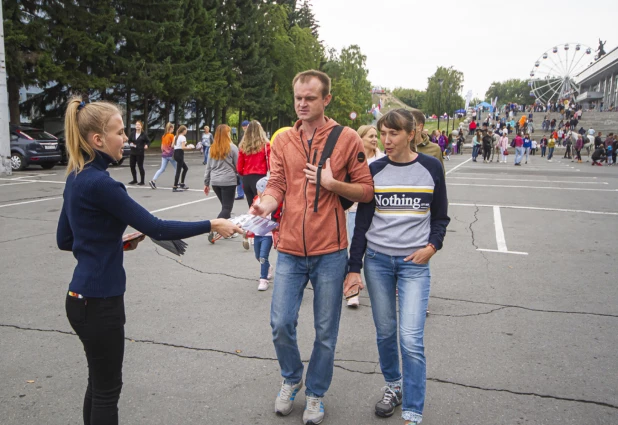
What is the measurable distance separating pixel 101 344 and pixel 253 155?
4924mm

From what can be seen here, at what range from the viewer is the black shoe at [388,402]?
3117mm

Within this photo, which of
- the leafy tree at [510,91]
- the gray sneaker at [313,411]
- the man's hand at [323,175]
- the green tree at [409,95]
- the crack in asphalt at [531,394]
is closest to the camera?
the man's hand at [323,175]

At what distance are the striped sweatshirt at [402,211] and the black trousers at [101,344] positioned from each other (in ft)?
4.46

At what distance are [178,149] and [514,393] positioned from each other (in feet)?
39.7

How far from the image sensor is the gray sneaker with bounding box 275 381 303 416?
3.12m

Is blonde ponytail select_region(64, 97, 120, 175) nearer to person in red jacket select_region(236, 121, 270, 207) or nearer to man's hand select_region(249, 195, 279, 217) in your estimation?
man's hand select_region(249, 195, 279, 217)

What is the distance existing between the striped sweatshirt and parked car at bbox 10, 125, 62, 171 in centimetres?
1899

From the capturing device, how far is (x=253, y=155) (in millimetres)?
7051

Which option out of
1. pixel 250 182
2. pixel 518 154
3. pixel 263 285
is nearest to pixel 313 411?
pixel 263 285

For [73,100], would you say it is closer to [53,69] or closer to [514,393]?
[514,393]

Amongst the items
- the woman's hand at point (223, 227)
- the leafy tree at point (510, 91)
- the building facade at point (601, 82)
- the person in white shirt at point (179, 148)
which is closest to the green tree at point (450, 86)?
the building facade at point (601, 82)

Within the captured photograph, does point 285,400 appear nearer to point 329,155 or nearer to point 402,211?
point 402,211

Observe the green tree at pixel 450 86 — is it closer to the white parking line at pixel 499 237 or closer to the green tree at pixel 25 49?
the green tree at pixel 25 49

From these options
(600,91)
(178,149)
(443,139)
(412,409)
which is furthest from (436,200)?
(600,91)
